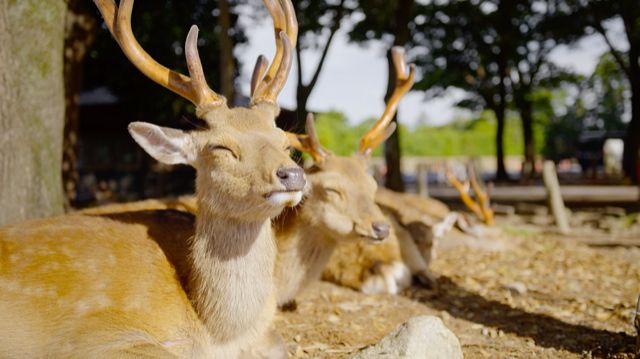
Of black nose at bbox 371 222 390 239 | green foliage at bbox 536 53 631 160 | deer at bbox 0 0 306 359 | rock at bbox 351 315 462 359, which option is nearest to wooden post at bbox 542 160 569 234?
black nose at bbox 371 222 390 239

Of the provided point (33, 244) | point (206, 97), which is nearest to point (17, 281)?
point (33, 244)

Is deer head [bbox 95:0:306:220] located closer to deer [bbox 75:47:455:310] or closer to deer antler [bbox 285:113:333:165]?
deer [bbox 75:47:455:310]

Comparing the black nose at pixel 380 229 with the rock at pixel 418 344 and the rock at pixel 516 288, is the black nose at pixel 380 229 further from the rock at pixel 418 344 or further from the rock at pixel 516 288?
the rock at pixel 516 288

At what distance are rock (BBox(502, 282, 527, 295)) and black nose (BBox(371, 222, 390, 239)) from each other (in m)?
2.11

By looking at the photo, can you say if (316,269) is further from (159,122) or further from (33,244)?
(159,122)

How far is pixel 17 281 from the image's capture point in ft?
9.00

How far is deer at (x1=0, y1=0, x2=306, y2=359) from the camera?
2.66m

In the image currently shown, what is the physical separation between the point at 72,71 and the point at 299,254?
5.60 meters

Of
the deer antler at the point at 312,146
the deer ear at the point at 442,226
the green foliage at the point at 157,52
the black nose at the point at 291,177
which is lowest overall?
the deer ear at the point at 442,226

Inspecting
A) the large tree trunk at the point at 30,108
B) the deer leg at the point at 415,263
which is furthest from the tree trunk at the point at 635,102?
the large tree trunk at the point at 30,108

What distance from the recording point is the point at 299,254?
4605 millimetres

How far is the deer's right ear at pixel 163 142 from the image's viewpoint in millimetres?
2893

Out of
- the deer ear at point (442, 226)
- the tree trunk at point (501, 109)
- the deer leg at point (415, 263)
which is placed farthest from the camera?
the tree trunk at point (501, 109)

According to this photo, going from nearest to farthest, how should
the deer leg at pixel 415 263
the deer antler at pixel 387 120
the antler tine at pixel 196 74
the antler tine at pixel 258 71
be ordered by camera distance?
the antler tine at pixel 196 74 → the antler tine at pixel 258 71 → the deer antler at pixel 387 120 → the deer leg at pixel 415 263
